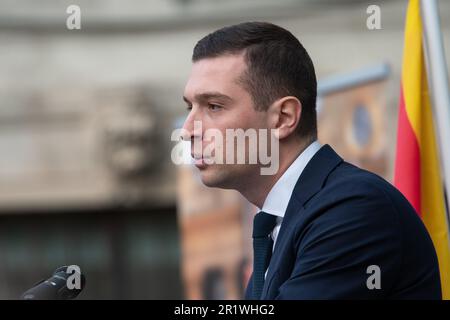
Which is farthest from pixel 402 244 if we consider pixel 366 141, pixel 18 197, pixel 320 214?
pixel 18 197

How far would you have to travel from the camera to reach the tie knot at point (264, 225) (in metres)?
2.28

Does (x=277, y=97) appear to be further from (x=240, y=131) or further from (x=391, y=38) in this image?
(x=391, y=38)

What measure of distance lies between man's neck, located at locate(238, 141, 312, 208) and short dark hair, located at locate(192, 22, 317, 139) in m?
0.04

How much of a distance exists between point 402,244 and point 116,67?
844cm

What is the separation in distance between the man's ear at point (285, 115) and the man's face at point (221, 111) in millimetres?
24

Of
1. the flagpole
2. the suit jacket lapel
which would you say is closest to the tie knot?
the suit jacket lapel

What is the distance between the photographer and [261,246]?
2277mm

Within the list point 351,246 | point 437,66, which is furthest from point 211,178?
point 437,66

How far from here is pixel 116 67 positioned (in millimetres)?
10219

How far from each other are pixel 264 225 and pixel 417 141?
1206 millimetres

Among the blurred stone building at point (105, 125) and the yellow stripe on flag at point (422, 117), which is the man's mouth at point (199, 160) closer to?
the yellow stripe on flag at point (422, 117)

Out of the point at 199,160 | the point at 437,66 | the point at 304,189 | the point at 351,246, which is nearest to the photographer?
the point at 351,246

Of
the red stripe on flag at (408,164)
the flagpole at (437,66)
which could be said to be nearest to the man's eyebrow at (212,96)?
the flagpole at (437,66)

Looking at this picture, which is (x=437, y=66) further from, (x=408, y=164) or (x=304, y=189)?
(x=304, y=189)
